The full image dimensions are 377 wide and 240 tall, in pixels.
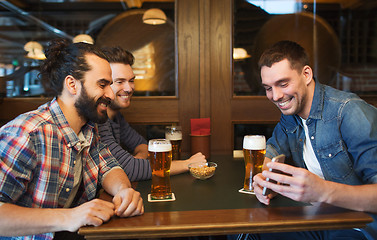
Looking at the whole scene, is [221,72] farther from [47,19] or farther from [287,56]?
[47,19]

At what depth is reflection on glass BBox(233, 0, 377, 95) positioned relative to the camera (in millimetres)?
2674

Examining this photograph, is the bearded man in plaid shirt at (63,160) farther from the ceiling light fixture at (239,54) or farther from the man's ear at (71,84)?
→ the ceiling light fixture at (239,54)

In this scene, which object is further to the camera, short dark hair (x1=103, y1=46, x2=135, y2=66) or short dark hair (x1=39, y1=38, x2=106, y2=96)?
short dark hair (x1=103, y1=46, x2=135, y2=66)

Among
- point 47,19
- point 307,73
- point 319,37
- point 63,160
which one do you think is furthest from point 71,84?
point 319,37

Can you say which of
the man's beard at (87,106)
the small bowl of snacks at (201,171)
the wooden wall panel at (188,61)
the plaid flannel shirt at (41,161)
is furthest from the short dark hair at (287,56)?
the wooden wall panel at (188,61)

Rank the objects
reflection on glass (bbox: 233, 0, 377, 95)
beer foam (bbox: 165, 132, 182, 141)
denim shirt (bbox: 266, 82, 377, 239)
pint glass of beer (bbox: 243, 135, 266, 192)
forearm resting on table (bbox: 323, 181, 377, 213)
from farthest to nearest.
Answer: reflection on glass (bbox: 233, 0, 377, 95), beer foam (bbox: 165, 132, 182, 141), pint glass of beer (bbox: 243, 135, 266, 192), denim shirt (bbox: 266, 82, 377, 239), forearm resting on table (bbox: 323, 181, 377, 213)

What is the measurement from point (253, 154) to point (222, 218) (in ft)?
1.42

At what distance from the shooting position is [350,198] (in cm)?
114

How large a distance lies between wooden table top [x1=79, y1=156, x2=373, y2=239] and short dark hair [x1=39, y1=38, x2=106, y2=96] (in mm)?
606

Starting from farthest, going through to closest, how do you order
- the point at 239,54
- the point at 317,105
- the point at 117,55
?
the point at 239,54, the point at 117,55, the point at 317,105

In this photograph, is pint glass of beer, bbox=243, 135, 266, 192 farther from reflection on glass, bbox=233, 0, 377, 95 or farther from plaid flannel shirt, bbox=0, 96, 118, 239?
reflection on glass, bbox=233, 0, 377, 95

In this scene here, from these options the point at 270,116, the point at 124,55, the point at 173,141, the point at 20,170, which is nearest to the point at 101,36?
the point at 124,55

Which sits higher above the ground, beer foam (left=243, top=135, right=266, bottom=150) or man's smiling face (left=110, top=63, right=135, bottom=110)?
man's smiling face (left=110, top=63, right=135, bottom=110)

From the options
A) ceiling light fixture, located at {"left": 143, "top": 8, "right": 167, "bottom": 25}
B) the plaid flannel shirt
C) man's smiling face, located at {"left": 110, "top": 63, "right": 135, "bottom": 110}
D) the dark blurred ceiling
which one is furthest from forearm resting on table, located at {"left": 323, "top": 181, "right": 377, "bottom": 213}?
the dark blurred ceiling
